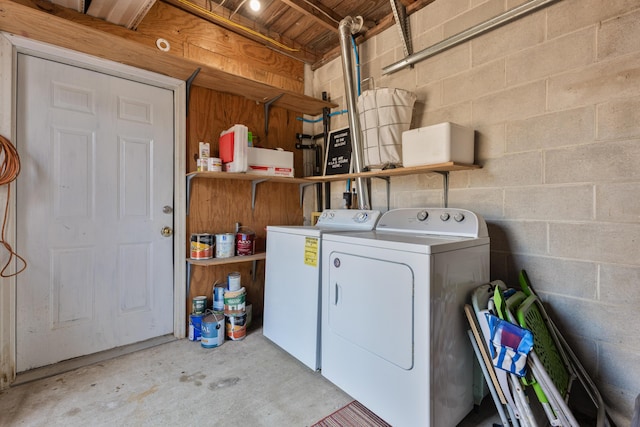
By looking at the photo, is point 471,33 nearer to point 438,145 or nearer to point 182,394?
point 438,145

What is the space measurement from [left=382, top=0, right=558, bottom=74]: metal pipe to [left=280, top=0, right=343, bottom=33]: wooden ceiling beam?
60cm

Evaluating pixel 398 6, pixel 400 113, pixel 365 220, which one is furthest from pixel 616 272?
pixel 398 6

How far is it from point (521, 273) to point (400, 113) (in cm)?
121

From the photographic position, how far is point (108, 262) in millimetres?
2045

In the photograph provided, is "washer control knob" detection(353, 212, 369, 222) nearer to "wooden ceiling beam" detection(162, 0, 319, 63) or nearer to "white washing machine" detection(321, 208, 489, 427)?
"white washing machine" detection(321, 208, 489, 427)

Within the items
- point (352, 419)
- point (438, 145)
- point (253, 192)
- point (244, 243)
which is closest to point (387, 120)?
point (438, 145)

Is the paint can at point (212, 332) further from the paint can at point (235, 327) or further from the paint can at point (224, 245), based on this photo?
the paint can at point (224, 245)

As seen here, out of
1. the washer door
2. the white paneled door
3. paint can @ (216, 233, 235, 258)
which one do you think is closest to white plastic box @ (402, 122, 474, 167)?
the washer door

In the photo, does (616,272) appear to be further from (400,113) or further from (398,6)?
(398,6)

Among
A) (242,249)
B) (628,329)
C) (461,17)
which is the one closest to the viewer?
(628,329)

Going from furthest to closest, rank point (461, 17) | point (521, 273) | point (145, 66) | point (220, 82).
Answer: point (220, 82)
point (145, 66)
point (461, 17)
point (521, 273)

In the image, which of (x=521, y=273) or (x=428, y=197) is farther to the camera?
(x=428, y=197)

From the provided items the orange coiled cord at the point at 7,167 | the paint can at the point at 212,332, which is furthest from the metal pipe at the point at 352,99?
the orange coiled cord at the point at 7,167

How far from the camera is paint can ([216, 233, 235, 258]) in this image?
228 cm
